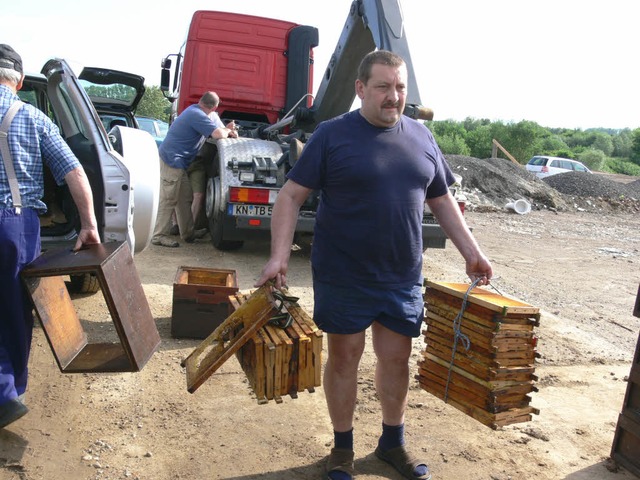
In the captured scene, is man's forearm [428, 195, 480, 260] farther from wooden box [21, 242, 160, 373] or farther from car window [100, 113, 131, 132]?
car window [100, 113, 131, 132]

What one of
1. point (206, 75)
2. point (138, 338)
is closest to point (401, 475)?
point (138, 338)

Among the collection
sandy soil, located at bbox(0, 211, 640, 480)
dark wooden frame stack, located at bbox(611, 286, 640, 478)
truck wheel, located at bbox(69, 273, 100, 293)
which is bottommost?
sandy soil, located at bbox(0, 211, 640, 480)

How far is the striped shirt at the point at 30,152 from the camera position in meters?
3.41

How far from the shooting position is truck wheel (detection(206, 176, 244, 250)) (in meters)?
8.12

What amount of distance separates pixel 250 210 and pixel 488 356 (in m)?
4.81

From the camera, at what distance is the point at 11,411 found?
3424 mm

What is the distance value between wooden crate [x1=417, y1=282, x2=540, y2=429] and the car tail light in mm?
4358

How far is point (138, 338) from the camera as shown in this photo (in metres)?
3.70

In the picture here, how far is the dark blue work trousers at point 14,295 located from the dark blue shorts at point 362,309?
1.54 metres

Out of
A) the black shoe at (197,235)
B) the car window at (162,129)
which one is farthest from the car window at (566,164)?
the black shoe at (197,235)

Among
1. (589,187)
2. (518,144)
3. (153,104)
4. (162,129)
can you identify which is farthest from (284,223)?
(518,144)

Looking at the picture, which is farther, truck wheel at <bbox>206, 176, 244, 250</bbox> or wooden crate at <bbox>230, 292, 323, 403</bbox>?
Result: truck wheel at <bbox>206, 176, 244, 250</bbox>

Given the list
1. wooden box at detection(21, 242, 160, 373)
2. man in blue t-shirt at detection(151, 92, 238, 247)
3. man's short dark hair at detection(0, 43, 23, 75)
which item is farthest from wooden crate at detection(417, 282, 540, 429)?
man in blue t-shirt at detection(151, 92, 238, 247)

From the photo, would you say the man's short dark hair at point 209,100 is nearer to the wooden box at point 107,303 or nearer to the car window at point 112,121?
the car window at point 112,121
